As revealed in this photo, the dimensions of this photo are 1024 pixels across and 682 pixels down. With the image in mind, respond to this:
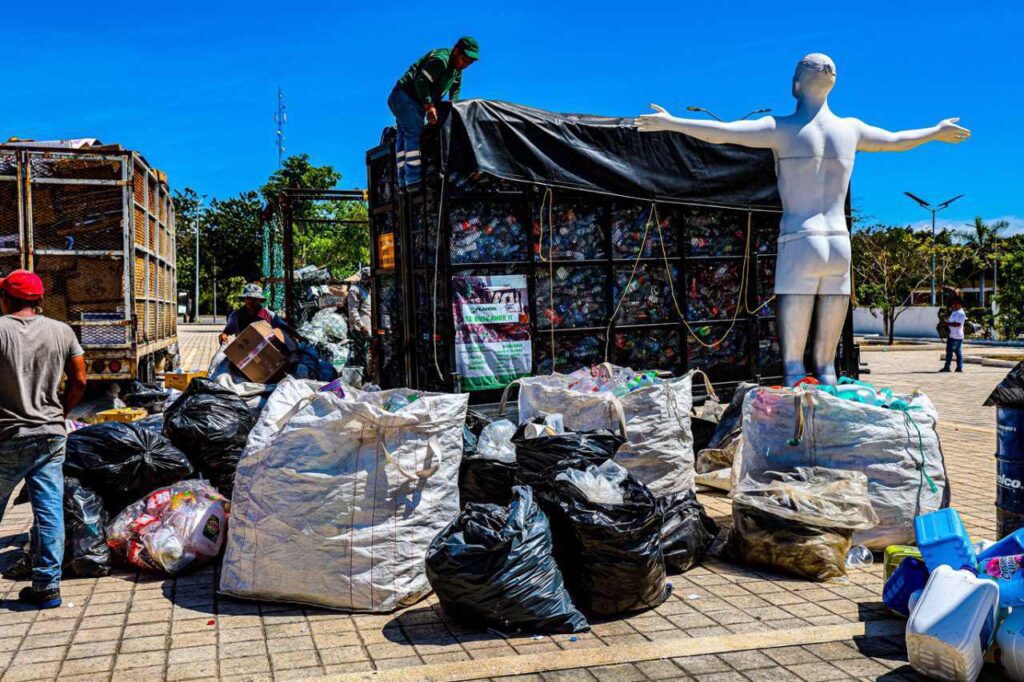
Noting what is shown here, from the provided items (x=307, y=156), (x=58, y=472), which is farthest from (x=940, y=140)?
(x=307, y=156)

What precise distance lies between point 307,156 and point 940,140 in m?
34.5

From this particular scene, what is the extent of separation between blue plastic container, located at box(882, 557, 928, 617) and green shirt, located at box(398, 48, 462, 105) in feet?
17.2

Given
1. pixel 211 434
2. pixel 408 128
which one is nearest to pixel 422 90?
pixel 408 128

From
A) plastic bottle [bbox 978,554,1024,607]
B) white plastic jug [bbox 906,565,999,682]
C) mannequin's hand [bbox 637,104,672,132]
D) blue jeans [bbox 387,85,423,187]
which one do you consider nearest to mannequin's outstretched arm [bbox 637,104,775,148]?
mannequin's hand [bbox 637,104,672,132]

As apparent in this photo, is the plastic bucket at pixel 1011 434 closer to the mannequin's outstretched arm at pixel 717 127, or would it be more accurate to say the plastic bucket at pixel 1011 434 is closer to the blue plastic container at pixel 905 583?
the blue plastic container at pixel 905 583

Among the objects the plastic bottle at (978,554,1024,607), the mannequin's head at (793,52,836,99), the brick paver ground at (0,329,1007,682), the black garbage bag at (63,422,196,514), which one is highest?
the mannequin's head at (793,52,836,99)

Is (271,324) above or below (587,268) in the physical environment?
below

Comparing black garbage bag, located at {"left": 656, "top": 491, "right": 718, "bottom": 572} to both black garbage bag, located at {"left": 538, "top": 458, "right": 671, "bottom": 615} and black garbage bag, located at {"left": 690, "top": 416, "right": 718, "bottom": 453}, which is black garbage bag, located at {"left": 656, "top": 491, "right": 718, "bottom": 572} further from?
black garbage bag, located at {"left": 690, "top": 416, "right": 718, "bottom": 453}

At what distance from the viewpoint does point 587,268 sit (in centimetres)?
831

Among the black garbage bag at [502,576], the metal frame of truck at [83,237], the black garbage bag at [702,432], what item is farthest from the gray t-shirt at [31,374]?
the metal frame of truck at [83,237]

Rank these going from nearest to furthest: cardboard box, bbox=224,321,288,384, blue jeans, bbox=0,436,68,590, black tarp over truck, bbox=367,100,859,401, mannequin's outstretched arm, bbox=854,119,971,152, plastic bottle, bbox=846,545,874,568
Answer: blue jeans, bbox=0,436,68,590 → plastic bottle, bbox=846,545,874,568 → mannequin's outstretched arm, bbox=854,119,971,152 → black tarp over truck, bbox=367,100,859,401 → cardboard box, bbox=224,321,288,384

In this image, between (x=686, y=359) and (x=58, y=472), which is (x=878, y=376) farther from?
(x=58, y=472)

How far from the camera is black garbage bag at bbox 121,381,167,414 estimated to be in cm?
970

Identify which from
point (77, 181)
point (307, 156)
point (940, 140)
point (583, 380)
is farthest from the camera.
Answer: point (307, 156)
